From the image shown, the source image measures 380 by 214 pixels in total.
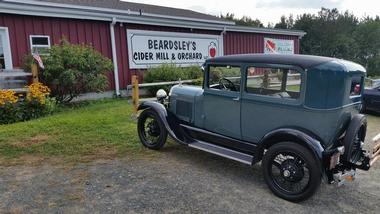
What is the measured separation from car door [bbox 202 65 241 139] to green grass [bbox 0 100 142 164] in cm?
159

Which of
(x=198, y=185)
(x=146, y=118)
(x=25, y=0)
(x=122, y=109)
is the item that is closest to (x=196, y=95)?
(x=146, y=118)

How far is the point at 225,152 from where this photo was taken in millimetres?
4629

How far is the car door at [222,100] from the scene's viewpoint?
15.1 ft

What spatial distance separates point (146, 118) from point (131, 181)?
171 cm

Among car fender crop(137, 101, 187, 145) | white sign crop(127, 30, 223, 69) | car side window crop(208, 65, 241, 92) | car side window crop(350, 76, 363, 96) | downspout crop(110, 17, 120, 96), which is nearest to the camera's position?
Answer: car side window crop(350, 76, 363, 96)

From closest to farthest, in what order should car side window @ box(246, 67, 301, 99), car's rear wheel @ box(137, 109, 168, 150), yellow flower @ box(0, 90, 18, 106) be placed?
car side window @ box(246, 67, 301, 99)
car's rear wheel @ box(137, 109, 168, 150)
yellow flower @ box(0, 90, 18, 106)

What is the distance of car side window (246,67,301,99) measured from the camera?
425cm

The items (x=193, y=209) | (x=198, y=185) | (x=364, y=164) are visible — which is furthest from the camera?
(x=198, y=185)

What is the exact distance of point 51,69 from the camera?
8.80m

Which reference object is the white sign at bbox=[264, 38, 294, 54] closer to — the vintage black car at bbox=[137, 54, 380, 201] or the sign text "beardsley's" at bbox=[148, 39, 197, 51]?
the sign text "beardsley's" at bbox=[148, 39, 197, 51]

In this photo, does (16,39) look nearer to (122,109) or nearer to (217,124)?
(122,109)

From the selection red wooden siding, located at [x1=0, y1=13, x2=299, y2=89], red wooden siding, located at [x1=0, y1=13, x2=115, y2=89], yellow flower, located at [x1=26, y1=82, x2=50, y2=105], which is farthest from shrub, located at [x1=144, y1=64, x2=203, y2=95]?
yellow flower, located at [x1=26, y1=82, x2=50, y2=105]

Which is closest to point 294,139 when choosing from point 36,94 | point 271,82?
point 271,82

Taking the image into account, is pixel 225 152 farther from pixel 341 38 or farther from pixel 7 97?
pixel 341 38
